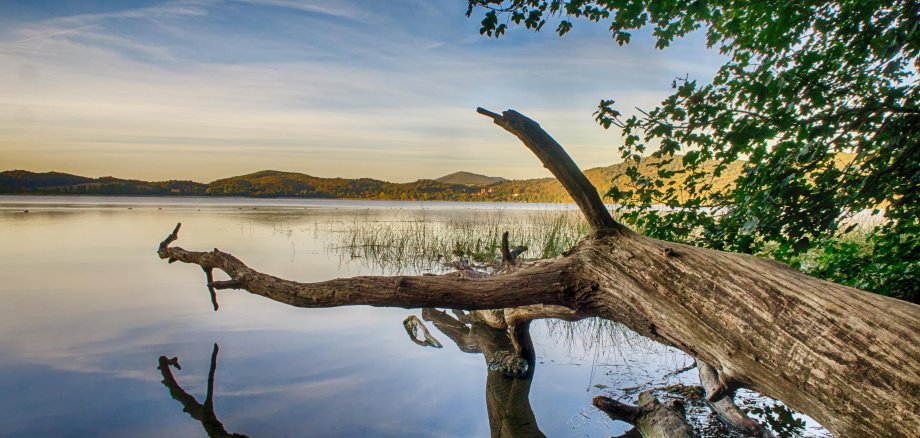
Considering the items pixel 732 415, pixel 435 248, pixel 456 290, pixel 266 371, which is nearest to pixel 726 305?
pixel 456 290

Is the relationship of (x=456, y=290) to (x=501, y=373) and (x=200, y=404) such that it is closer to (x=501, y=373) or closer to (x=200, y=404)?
(x=501, y=373)

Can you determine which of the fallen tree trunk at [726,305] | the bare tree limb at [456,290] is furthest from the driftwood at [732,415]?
the bare tree limb at [456,290]

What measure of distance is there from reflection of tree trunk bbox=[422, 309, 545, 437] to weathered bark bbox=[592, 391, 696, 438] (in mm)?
711

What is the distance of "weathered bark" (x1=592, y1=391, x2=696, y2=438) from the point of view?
291 centimetres

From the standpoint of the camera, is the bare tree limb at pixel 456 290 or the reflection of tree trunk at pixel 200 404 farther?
the reflection of tree trunk at pixel 200 404

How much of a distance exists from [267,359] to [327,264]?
5.95m

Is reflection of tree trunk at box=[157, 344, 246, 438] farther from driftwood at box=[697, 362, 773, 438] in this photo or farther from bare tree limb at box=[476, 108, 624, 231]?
driftwood at box=[697, 362, 773, 438]

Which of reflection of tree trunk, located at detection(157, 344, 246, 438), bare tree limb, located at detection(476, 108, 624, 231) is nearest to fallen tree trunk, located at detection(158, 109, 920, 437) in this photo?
bare tree limb, located at detection(476, 108, 624, 231)

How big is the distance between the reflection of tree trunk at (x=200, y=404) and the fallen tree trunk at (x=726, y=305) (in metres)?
1.25

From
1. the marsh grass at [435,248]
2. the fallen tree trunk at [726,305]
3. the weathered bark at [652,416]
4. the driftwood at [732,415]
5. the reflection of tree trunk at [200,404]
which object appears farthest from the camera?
the marsh grass at [435,248]

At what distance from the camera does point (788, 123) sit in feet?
10.8

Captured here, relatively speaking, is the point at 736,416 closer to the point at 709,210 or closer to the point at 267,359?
the point at 709,210

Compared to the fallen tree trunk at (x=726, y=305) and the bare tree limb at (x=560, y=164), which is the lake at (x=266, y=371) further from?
the bare tree limb at (x=560, y=164)

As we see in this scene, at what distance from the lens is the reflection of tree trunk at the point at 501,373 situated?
387 centimetres
